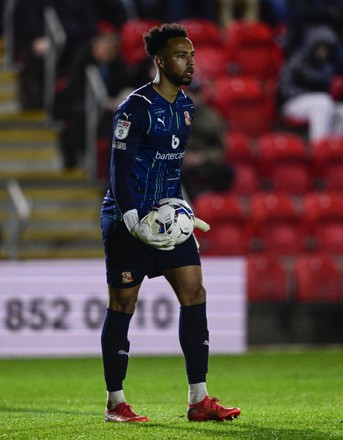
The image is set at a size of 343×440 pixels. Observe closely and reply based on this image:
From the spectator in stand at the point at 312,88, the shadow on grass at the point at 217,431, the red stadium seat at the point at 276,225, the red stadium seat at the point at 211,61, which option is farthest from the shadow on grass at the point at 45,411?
the red stadium seat at the point at 211,61

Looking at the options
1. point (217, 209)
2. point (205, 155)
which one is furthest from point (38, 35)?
point (217, 209)

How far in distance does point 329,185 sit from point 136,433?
9467 millimetres

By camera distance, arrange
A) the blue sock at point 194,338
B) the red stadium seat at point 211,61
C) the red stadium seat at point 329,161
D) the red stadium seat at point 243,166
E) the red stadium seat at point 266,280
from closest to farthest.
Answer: the blue sock at point 194,338
the red stadium seat at point 266,280
the red stadium seat at point 243,166
the red stadium seat at point 329,161
the red stadium seat at point 211,61

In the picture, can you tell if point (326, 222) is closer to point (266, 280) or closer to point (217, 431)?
point (266, 280)

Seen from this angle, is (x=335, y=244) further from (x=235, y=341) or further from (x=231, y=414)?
(x=231, y=414)

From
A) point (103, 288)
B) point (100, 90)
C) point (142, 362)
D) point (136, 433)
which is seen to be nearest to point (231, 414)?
point (136, 433)

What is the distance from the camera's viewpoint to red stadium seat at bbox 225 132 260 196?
13.8 m

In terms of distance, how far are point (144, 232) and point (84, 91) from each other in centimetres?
876

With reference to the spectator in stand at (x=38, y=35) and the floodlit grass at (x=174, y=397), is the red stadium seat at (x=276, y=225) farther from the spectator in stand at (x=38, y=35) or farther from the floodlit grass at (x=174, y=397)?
the spectator in stand at (x=38, y=35)

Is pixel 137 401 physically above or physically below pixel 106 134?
below

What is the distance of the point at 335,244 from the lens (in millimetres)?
12914

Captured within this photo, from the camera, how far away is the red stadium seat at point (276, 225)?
12.8 metres

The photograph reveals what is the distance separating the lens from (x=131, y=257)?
5621 mm

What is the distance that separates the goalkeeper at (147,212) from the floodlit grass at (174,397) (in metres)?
0.26
